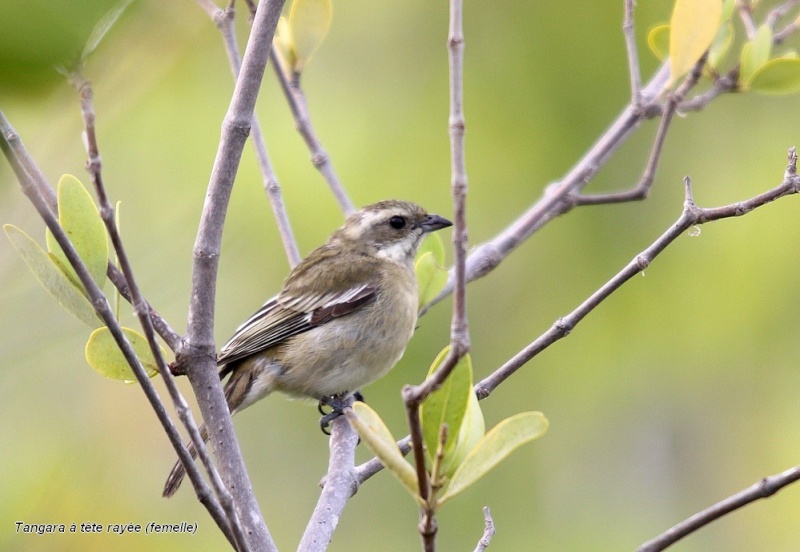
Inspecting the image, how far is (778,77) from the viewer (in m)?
3.36

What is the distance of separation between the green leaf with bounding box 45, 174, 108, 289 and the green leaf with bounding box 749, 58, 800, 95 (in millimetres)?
2579

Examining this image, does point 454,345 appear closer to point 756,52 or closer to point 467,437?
point 467,437

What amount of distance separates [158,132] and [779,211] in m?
4.47

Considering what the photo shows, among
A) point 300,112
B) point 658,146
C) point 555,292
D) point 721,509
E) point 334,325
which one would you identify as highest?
point 300,112

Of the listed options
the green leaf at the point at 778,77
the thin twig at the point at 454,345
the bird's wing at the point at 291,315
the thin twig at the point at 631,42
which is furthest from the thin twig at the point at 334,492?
the green leaf at the point at 778,77

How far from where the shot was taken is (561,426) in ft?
21.9

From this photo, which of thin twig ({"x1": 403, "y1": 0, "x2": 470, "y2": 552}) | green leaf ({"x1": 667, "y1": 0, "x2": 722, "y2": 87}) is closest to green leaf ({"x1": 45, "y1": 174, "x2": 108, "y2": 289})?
thin twig ({"x1": 403, "y1": 0, "x2": 470, "y2": 552})

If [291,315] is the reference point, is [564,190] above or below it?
above

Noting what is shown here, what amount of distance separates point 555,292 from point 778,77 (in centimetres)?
340

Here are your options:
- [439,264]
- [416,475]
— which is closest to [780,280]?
[439,264]

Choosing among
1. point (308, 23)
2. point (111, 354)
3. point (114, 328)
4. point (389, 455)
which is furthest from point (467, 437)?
point (308, 23)

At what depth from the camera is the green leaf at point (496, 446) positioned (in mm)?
1761

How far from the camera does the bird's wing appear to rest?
455cm

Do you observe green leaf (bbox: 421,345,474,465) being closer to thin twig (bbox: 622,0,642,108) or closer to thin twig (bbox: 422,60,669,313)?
thin twig (bbox: 622,0,642,108)
